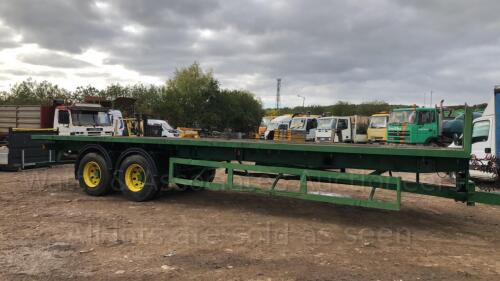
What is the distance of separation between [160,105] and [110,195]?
35213 millimetres

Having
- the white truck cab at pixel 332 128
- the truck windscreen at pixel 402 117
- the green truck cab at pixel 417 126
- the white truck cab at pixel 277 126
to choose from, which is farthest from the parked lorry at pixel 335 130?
the green truck cab at pixel 417 126

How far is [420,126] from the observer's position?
849 inches

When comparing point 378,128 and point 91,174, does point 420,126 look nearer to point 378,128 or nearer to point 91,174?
point 378,128

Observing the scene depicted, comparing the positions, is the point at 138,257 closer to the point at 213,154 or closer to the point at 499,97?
the point at 213,154

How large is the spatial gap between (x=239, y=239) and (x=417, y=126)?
1812 cm

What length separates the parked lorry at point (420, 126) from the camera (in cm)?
2138

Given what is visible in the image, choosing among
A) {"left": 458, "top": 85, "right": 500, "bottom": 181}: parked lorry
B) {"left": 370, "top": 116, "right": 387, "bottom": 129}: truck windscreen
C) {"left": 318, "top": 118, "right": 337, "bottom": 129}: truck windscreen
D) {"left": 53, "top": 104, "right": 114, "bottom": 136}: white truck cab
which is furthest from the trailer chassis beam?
{"left": 370, "top": 116, "right": 387, "bottom": 129}: truck windscreen

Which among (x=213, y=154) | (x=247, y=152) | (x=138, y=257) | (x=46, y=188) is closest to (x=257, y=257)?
(x=138, y=257)

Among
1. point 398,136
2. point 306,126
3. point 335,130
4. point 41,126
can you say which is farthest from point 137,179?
point 306,126

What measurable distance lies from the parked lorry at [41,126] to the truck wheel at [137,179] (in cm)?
469

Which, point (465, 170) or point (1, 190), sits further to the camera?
point (1, 190)

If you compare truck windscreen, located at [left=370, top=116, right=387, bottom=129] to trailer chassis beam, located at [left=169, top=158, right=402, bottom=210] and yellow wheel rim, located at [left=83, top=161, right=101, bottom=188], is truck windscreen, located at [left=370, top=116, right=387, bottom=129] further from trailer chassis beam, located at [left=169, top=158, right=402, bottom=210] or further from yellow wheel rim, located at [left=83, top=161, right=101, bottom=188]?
yellow wheel rim, located at [left=83, top=161, right=101, bottom=188]

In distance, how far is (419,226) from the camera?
6.91m

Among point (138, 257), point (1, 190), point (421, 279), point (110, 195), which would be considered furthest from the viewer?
point (1, 190)
